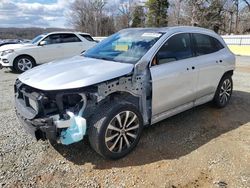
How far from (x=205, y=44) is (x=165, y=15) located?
46.2 metres

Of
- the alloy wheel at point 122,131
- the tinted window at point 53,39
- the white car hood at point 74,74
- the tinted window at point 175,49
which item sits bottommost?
the alloy wheel at point 122,131

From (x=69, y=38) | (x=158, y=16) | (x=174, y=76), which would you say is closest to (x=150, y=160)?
(x=174, y=76)

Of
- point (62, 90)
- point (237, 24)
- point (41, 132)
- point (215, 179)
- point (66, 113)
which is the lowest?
point (215, 179)

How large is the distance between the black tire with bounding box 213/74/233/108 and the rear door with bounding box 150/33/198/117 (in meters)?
0.94

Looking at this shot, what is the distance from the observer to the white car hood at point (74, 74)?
9.72ft

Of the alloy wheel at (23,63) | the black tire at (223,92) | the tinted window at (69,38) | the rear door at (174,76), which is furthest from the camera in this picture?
the tinted window at (69,38)

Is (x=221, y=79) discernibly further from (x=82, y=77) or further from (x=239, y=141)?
(x=82, y=77)

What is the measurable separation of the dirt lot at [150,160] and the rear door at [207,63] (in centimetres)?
63

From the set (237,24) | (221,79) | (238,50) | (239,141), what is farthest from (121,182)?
(237,24)

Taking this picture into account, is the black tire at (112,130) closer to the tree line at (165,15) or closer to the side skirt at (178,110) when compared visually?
the side skirt at (178,110)

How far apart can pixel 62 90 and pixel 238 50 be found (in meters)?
17.3

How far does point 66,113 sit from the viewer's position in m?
2.99

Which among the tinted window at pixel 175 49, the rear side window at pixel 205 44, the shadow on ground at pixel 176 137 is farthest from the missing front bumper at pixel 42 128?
the rear side window at pixel 205 44

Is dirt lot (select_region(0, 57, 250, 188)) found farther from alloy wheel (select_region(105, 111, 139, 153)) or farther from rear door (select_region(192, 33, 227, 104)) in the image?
rear door (select_region(192, 33, 227, 104))
